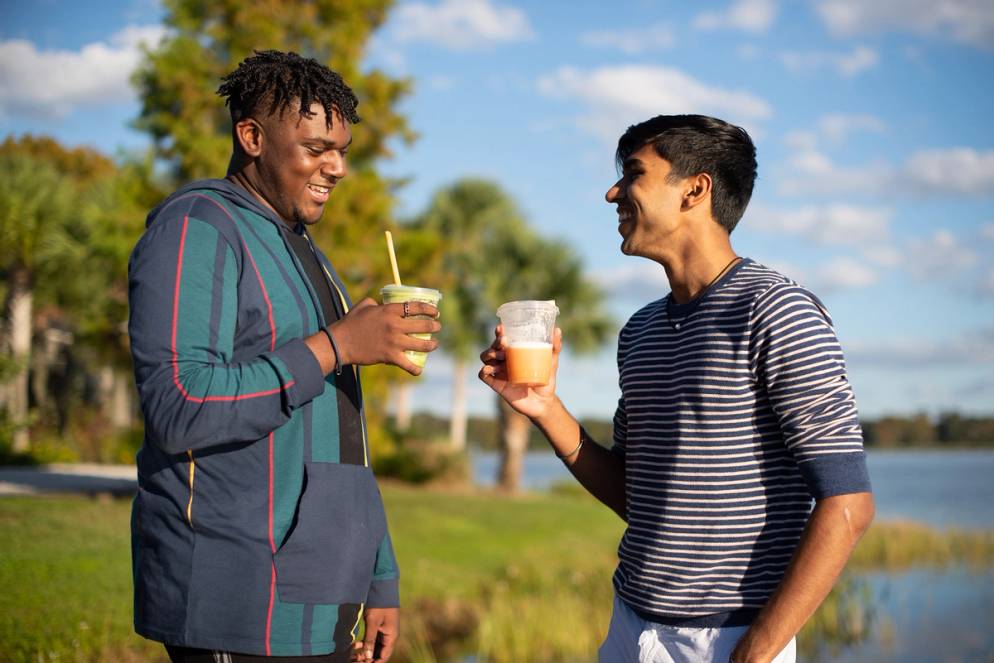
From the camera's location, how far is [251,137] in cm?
238

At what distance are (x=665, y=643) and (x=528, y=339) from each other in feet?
3.02

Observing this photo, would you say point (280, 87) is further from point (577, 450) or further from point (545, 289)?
point (545, 289)

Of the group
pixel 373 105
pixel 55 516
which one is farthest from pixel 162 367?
pixel 373 105

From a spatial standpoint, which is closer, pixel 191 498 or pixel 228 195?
pixel 191 498

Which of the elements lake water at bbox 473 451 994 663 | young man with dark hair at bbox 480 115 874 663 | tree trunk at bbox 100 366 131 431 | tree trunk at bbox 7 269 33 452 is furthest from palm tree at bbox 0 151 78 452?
young man with dark hair at bbox 480 115 874 663

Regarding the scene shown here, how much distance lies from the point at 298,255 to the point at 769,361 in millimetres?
1255

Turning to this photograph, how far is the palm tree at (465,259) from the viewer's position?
25.4 meters

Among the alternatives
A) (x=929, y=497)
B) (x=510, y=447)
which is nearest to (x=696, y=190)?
(x=510, y=447)

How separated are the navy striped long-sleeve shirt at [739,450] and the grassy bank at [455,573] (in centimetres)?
317

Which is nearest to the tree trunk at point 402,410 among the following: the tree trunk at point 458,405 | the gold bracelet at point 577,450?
the tree trunk at point 458,405

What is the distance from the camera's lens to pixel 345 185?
1567cm

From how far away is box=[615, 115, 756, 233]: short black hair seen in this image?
2545 millimetres

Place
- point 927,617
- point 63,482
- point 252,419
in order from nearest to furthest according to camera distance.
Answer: point 252,419, point 63,482, point 927,617

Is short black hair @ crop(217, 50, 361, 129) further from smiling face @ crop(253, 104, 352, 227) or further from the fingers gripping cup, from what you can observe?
the fingers gripping cup
